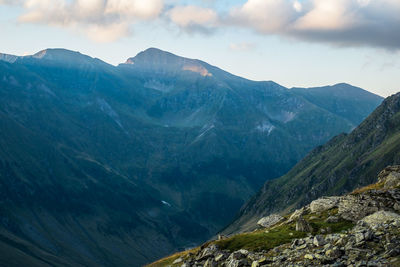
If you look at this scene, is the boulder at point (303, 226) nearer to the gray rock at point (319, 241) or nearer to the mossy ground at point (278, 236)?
the mossy ground at point (278, 236)

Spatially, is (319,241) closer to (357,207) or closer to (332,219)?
(332,219)

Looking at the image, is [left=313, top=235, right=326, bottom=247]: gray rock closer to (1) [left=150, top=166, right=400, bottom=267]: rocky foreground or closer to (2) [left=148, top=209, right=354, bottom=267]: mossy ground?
(1) [left=150, top=166, right=400, bottom=267]: rocky foreground

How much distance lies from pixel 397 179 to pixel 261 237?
23.7m

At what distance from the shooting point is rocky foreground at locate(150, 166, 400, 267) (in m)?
47.9

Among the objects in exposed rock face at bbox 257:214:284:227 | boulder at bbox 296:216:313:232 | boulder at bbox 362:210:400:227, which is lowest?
exposed rock face at bbox 257:214:284:227

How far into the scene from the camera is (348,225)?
65000 mm

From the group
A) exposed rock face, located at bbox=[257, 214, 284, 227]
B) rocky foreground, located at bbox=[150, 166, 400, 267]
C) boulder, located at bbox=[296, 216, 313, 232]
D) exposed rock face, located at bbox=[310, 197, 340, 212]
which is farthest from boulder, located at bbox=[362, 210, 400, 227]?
exposed rock face, located at bbox=[257, 214, 284, 227]

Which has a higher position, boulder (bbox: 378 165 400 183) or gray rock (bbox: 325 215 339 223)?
boulder (bbox: 378 165 400 183)

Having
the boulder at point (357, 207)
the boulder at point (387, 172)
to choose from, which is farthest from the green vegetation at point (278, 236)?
the boulder at point (387, 172)

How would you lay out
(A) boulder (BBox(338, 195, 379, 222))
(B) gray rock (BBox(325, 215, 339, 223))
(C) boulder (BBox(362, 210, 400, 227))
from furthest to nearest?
(B) gray rock (BBox(325, 215, 339, 223))
(A) boulder (BBox(338, 195, 379, 222))
(C) boulder (BBox(362, 210, 400, 227))

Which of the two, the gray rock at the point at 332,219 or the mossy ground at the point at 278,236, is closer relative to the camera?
the mossy ground at the point at 278,236

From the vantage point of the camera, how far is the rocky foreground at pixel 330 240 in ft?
157

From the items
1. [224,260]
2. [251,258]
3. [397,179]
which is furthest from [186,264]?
[397,179]

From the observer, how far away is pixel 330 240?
52875 mm
